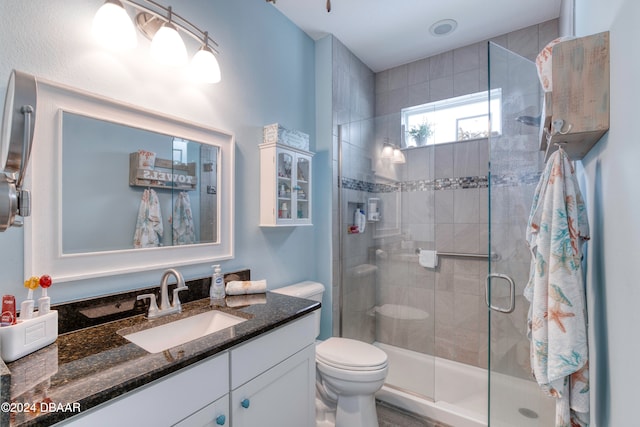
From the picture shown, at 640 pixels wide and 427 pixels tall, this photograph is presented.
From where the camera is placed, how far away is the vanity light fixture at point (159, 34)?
3.71 ft

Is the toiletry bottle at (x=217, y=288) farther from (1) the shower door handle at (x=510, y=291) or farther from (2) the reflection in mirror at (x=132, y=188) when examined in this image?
(1) the shower door handle at (x=510, y=291)

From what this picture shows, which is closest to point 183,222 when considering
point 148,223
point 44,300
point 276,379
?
point 148,223

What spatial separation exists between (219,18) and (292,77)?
0.65 m

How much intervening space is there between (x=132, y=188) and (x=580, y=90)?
5.25 ft

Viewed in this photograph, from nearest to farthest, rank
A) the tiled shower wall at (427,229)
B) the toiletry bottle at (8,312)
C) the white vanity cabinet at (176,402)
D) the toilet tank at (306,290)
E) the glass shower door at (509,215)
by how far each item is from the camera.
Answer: the white vanity cabinet at (176,402)
the toiletry bottle at (8,312)
the glass shower door at (509,215)
the toilet tank at (306,290)
the tiled shower wall at (427,229)

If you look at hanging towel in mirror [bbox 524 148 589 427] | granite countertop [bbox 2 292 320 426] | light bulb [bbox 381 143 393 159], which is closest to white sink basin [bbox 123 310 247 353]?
granite countertop [bbox 2 292 320 426]

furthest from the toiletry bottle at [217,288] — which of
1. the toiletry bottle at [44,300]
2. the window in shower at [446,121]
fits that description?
the window in shower at [446,121]

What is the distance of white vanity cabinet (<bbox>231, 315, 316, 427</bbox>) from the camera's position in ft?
3.45

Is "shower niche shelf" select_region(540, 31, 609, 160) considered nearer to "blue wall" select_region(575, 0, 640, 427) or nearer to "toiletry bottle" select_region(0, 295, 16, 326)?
"blue wall" select_region(575, 0, 640, 427)

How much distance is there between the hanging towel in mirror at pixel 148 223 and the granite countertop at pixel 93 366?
0.33 metres

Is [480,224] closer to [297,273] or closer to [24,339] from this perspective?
[297,273]

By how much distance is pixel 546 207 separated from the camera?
88 cm

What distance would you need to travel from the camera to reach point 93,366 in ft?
2.64

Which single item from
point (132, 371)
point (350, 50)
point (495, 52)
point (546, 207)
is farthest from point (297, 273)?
point (350, 50)
